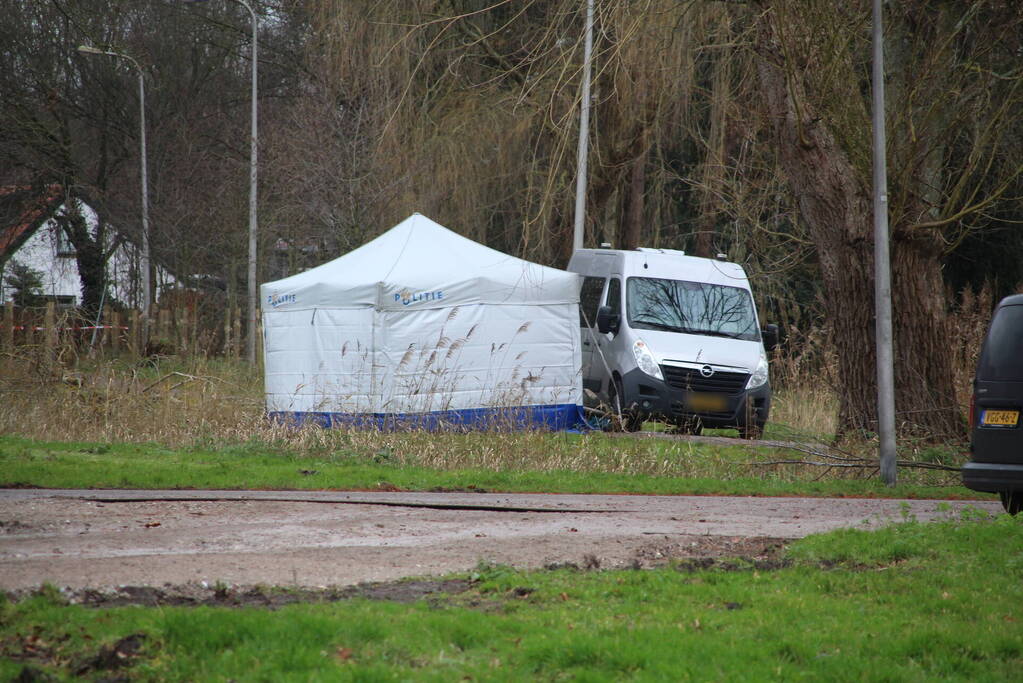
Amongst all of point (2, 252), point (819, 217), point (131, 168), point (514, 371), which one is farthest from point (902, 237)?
point (131, 168)

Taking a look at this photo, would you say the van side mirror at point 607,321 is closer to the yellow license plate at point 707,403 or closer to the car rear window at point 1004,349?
the yellow license plate at point 707,403

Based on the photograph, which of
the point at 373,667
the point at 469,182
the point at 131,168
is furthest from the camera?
the point at 131,168

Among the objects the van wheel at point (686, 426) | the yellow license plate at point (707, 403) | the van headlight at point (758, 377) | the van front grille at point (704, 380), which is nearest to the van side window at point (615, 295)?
the van front grille at point (704, 380)

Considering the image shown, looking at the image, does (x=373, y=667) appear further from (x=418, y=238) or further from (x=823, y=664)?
(x=418, y=238)

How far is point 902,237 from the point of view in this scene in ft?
48.6

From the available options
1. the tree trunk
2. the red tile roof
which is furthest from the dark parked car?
the red tile roof

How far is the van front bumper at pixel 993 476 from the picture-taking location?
922 centimetres

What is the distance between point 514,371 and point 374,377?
1955mm

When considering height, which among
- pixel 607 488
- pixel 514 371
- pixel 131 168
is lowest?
pixel 607 488

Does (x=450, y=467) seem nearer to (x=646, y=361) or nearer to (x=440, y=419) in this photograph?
(x=440, y=419)

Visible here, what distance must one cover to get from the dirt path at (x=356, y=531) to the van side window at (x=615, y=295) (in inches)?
262

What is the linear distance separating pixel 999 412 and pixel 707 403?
8019 mm

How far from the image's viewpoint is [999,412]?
30.7 feet

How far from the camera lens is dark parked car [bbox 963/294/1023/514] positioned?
9.25 meters
